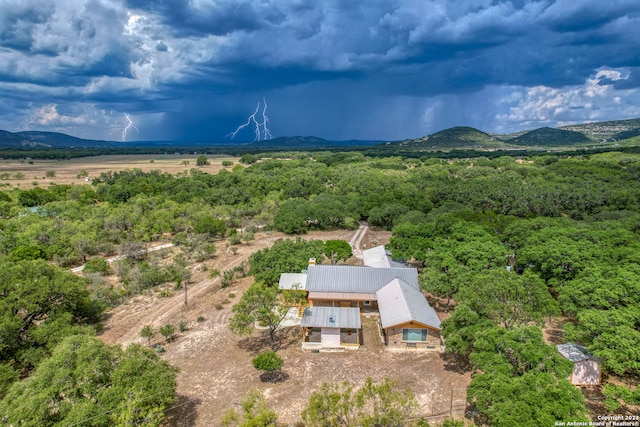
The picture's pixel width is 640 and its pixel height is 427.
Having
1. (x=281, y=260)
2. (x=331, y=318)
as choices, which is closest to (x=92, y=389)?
(x=331, y=318)

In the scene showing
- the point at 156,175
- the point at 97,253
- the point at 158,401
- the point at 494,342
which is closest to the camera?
the point at 158,401

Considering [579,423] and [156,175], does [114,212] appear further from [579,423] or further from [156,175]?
[579,423]

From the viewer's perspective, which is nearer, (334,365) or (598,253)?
(334,365)

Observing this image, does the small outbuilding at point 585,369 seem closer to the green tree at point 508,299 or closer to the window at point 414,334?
the green tree at point 508,299

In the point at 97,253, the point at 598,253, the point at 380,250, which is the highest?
the point at 598,253

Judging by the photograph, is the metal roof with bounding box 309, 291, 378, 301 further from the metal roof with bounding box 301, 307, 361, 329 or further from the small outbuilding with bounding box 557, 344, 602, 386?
the small outbuilding with bounding box 557, 344, 602, 386

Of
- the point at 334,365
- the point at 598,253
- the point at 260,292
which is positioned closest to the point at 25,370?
the point at 260,292
